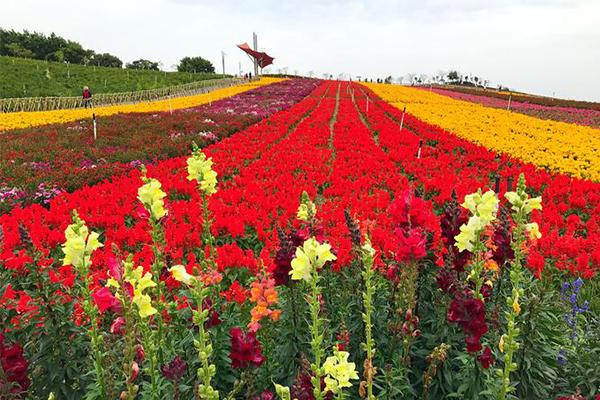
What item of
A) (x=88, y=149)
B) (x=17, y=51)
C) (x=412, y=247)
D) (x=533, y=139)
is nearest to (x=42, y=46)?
(x=17, y=51)

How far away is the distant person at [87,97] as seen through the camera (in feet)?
94.5

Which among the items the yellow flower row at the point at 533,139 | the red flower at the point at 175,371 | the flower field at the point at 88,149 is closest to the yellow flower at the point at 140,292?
the red flower at the point at 175,371

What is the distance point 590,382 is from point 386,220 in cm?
351

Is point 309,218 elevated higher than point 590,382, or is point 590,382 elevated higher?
point 309,218

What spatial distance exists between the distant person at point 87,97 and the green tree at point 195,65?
46687 millimetres

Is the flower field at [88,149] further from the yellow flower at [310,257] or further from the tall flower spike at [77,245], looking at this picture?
the yellow flower at [310,257]

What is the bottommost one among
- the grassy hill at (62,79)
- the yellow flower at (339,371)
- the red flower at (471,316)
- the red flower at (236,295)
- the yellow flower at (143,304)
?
the red flower at (236,295)

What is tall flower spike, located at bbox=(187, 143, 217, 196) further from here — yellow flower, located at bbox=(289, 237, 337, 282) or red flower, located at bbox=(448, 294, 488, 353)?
red flower, located at bbox=(448, 294, 488, 353)

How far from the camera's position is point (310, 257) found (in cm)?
190

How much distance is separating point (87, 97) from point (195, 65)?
175 ft

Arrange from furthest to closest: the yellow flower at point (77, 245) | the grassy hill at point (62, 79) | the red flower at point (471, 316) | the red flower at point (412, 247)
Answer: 1. the grassy hill at point (62, 79)
2. the red flower at point (412, 247)
3. the red flower at point (471, 316)
4. the yellow flower at point (77, 245)

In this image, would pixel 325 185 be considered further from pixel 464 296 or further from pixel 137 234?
pixel 464 296

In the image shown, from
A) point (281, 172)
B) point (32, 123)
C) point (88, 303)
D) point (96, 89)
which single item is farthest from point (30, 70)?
point (88, 303)

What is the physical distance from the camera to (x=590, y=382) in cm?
303
